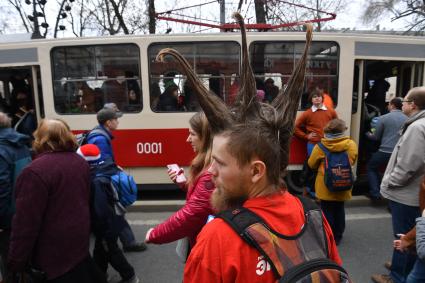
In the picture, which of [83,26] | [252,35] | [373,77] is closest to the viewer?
[252,35]

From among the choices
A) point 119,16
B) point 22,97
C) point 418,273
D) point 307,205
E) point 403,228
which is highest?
point 119,16

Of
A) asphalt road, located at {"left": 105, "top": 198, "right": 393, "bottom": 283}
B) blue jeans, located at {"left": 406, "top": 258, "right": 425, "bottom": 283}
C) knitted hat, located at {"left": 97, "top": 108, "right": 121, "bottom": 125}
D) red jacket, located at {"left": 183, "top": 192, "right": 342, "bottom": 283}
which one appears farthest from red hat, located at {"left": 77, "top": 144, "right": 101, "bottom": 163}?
blue jeans, located at {"left": 406, "top": 258, "right": 425, "bottom": 283}

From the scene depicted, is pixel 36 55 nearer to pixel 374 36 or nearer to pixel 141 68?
pixel 141 68

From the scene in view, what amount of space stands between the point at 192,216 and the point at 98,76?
4565mm

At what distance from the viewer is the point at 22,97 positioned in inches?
255

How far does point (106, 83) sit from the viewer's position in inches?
231

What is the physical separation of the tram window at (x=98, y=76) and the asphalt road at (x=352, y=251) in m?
1.95

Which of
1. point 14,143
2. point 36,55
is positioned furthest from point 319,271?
point 36,55

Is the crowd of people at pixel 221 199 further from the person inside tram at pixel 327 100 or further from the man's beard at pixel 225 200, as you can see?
the person inside tram at pixel 327 100

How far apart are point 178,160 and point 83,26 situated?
1708 centimetres

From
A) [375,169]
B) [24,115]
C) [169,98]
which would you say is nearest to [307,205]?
[169,98]

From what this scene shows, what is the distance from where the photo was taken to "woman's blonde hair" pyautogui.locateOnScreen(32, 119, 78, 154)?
2.42m

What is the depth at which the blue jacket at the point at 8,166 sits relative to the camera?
2643 mm

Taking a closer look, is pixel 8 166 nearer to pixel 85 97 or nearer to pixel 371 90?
pixel 85 97
